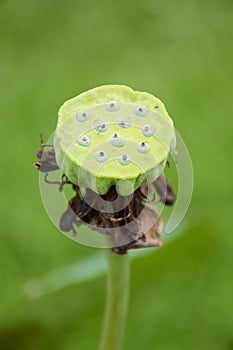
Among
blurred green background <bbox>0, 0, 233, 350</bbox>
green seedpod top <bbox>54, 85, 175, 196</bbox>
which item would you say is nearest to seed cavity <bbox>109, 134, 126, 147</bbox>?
green seedpod top <bbox>54, 85, 175, 196</bbox>

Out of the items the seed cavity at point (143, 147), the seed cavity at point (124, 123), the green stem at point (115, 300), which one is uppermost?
the seed cavity at point (124, 123)

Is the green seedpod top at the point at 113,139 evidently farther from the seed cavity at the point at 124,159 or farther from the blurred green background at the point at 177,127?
the blurred green background at the point at 177,127

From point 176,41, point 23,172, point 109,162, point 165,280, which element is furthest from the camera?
point 176,41

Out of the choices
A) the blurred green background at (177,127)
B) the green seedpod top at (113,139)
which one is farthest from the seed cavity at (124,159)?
the blurred green background at (177,127)

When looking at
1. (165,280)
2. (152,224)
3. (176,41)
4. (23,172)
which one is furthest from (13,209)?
(152,224)

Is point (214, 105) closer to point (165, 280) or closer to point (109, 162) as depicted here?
point (165, 280)

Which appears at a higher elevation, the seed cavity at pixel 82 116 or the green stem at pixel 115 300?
the seed cavity at pixel 82 116
